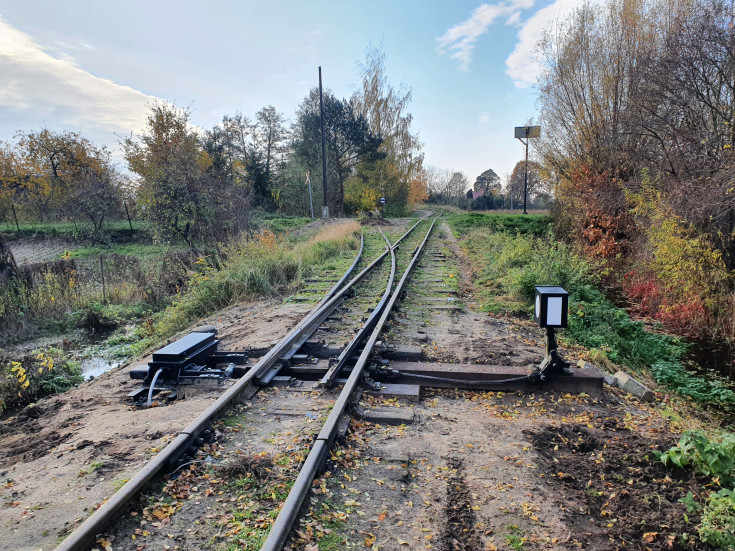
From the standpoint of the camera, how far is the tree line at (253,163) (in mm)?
25078

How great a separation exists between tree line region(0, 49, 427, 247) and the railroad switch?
12099 millimetres

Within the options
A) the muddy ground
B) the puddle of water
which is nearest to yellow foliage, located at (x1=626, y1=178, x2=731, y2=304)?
the muddy ground

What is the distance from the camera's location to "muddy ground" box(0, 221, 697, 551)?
259 centimetres

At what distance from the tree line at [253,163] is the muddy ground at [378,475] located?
13.4 metres

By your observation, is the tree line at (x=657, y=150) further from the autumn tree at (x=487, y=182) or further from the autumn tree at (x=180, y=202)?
the autumn tree at (x=487, y=182)

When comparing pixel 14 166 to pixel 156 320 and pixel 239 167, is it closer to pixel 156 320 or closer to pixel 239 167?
pixel 239 167

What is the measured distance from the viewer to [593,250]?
16.0 meters

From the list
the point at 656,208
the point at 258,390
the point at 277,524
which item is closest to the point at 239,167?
the point at 656,208

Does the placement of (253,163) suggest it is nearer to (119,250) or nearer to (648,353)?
(119,250)

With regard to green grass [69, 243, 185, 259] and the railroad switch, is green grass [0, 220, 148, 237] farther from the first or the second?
the railroad switch

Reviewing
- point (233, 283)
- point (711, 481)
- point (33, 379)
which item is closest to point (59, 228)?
point (233, 283)

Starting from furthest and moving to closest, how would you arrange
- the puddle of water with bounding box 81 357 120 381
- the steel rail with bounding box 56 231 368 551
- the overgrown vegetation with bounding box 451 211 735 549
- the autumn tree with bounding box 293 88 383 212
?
the autumn tree with bounding box 293 88 383 212 → the puddle of water with bounding box 81 357 120 381 → the overgrown vegetation with bounding box 451 211 735 549 → the steel rail with bounding box 56 231 368 551

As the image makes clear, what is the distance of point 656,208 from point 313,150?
27943 mm

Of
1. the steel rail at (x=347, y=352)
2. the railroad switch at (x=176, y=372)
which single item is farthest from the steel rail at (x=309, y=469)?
the railroad switch at (x=176, y=372)
